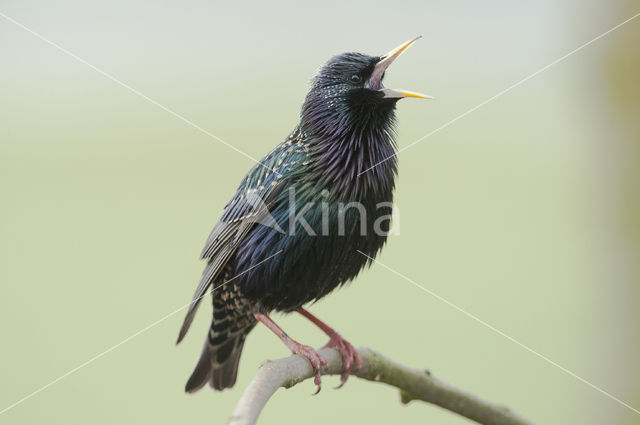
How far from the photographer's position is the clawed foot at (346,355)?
321 centimetres

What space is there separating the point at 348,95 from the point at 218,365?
147cm

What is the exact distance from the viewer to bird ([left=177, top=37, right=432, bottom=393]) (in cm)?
299

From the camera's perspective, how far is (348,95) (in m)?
3.01

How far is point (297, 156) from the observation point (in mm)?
3121

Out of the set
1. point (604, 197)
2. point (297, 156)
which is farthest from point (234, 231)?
point (604, 197)

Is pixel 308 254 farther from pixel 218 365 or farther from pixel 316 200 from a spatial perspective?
pixel 218 365

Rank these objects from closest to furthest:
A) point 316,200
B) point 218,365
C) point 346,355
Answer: point 316,200
point 346,355
point 218,365

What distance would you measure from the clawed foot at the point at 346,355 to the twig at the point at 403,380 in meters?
0.02

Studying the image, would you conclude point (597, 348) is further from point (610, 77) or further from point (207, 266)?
point (207, 266)

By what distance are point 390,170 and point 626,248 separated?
83.0 inches

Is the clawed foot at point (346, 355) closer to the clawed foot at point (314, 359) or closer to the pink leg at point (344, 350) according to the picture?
the pink leg at point (344, 350)

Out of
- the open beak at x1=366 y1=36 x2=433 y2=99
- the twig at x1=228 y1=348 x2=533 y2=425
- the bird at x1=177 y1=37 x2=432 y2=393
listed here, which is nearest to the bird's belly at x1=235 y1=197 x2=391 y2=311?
the bird at x1=177 y1=37 x2=432 y2=393

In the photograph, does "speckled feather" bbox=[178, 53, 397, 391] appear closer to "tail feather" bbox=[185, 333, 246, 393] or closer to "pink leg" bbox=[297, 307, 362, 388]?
"pink leg" bbox=[297, 307, 362, 388]

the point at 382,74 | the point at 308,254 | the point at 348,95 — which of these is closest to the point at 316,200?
the point at 308,254
